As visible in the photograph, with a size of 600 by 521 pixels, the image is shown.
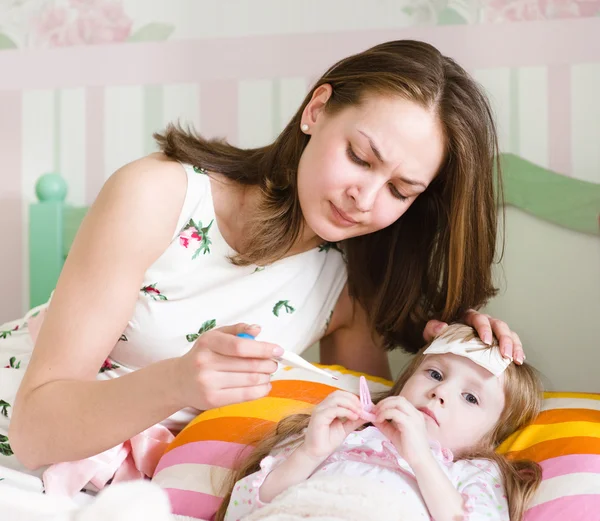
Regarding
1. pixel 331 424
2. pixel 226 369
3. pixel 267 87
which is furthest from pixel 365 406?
pixel 267 87

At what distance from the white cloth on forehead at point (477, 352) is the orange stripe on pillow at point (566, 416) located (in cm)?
11

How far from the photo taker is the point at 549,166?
181cm

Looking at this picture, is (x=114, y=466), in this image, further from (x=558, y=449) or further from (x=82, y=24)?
(x=82, y=24)

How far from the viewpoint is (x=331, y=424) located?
3.55 ft

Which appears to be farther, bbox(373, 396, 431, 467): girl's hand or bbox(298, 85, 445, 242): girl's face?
bbox(298, 85, 445, 242): girl's face

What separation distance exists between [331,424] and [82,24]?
4.80ft

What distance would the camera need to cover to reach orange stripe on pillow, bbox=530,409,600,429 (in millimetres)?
1255

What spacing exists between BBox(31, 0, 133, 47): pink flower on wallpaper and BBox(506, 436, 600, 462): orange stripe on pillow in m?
1.48

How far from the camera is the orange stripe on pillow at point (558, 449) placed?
1.17 m

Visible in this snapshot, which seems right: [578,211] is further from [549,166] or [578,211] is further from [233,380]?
[233,380]

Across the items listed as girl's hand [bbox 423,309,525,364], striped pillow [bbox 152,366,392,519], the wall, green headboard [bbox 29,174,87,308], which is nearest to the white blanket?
striped pillow [bbox 152,366,392,519]

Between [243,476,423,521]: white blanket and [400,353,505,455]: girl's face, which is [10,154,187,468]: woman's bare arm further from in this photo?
[400,353,505,455]: girl's face

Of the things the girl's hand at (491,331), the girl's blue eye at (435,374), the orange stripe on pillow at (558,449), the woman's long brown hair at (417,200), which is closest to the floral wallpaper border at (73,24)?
the woman's long brown hair at (417,200)

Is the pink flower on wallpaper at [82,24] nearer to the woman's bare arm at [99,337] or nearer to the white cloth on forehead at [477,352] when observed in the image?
the woman's bare arm at [99,337]
